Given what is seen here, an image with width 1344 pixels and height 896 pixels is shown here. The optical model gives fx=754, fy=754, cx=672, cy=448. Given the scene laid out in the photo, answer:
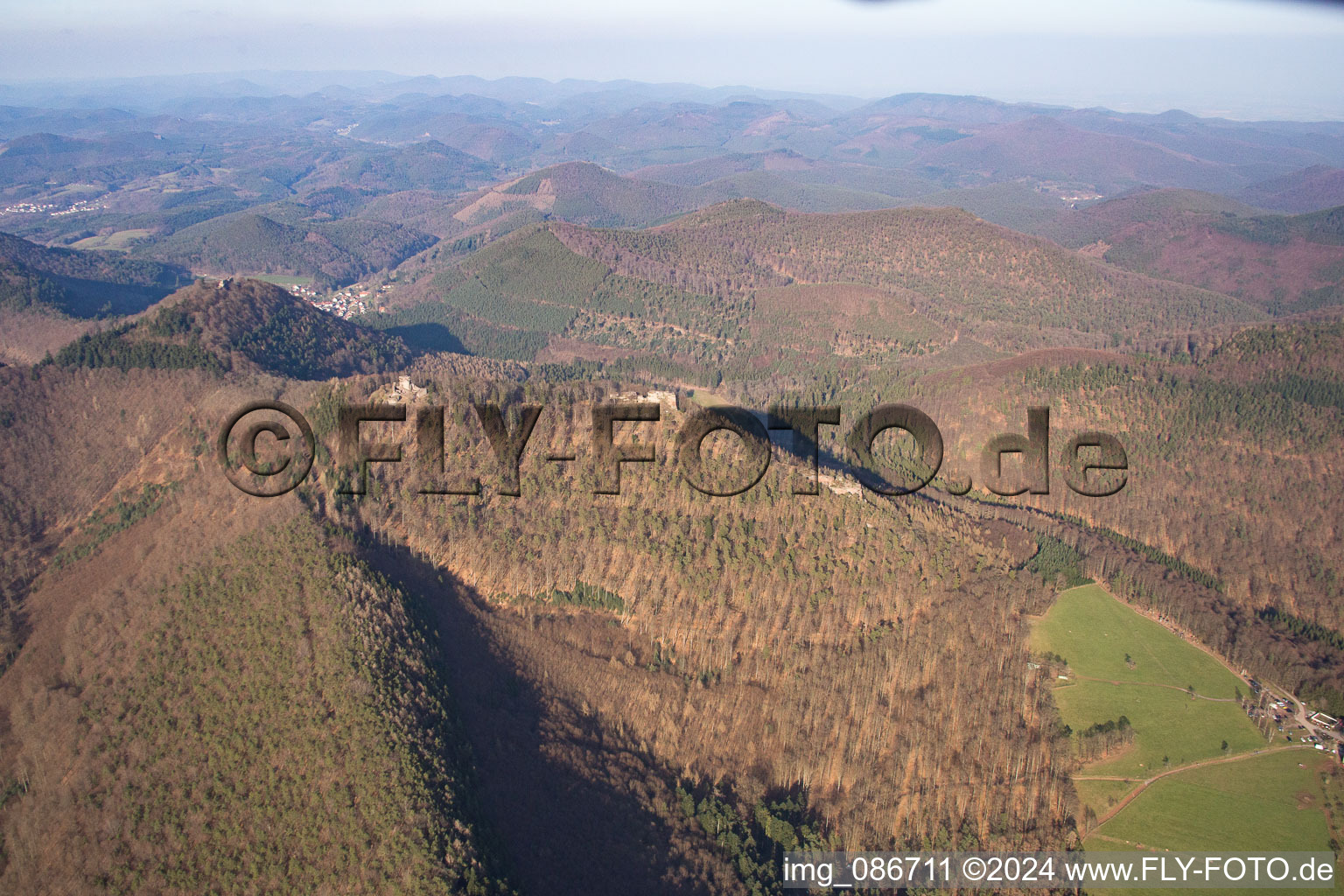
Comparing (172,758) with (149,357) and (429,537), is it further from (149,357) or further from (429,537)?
(149,357)

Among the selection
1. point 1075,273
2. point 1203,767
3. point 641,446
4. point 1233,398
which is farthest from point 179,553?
point 1075,273

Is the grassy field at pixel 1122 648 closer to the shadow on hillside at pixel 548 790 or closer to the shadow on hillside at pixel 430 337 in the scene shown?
the shadow on hillside at pixel 548 790

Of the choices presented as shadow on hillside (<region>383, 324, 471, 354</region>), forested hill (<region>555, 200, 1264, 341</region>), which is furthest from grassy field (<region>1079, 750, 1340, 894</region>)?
shadow on hillside (<region>383, 324, 471, 354</region>)

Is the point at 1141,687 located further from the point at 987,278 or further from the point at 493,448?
the point at 987,278

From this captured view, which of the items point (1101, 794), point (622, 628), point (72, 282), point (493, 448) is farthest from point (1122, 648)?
point (72, 282)

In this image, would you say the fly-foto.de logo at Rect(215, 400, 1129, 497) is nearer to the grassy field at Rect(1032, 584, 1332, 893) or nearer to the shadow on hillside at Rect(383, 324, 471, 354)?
the grassy field at Rect(1032, 584, 1332, 893)

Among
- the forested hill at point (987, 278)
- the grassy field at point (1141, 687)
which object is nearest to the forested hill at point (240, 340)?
the forested hill at point (987, 278)
